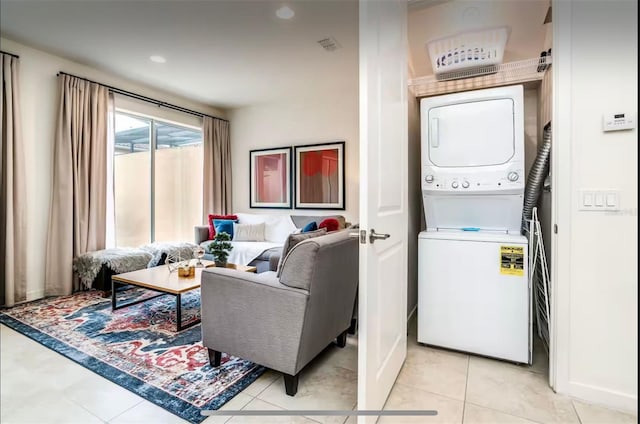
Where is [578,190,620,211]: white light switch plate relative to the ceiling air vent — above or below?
below

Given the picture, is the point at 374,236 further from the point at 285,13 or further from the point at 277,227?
the point at 277,227

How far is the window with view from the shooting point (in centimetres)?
366

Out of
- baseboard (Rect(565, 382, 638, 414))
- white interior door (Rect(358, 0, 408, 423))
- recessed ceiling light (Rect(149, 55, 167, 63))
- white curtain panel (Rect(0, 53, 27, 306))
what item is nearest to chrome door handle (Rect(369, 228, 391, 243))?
white interior door (Rect(358, 0, 408, 423))

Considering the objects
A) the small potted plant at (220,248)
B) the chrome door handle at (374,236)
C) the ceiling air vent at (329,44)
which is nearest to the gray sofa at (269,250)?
the small potted plant at (220,248)

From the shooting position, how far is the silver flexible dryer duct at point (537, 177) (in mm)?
1791

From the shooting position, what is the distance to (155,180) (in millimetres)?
4055

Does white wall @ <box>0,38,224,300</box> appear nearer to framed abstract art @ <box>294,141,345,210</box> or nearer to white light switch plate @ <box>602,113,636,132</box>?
framed abstract art @ <box>294,141,345,210</box>

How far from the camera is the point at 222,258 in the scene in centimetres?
252

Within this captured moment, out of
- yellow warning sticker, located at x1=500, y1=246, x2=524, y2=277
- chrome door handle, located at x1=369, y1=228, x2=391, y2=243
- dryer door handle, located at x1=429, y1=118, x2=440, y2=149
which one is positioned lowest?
yellow warning sticker, located at x1=500, y1=246, x2=524, y2=277

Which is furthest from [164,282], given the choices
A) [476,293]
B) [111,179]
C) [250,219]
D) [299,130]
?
[299,130]

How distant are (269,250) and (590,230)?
8.68 feet

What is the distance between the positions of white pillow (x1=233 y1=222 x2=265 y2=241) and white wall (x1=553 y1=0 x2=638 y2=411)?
9.91ft

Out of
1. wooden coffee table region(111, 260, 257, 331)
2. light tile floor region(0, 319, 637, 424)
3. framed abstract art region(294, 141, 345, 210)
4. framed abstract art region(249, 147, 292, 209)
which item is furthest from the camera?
Result: framed abstract art region(249, 147, 292, 209)

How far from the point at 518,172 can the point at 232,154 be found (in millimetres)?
3915
